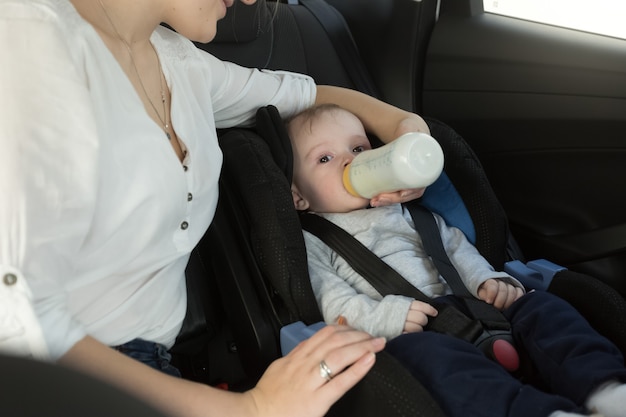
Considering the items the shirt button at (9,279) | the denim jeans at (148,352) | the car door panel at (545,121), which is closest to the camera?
the shirt button at (9,279)

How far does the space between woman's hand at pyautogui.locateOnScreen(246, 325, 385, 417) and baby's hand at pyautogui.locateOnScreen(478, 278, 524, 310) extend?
1.48 ft

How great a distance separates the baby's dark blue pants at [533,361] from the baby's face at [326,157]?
1.46 ft

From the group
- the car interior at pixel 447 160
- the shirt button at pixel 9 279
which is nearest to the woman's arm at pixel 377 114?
the car interior at pixel 447 160

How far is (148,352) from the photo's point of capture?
1.09 meters

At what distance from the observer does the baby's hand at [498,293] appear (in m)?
1.31

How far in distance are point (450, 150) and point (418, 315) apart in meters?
0.51

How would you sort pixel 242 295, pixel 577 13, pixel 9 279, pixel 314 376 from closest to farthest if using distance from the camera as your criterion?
pixel 9 279 < pixel 314 376 < pixel 242 295 < pixel 577 13

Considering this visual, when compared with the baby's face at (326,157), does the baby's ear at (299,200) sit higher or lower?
lower

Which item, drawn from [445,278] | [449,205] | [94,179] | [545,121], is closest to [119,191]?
[94,179]

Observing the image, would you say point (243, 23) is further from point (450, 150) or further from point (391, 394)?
point (391, 394)

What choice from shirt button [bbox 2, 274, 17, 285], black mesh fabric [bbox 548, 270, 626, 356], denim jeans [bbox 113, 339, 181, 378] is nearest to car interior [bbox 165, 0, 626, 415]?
black mesh fabric [bbox 548, 270, 626, 356]

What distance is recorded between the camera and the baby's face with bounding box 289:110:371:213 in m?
1.42

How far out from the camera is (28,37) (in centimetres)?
77

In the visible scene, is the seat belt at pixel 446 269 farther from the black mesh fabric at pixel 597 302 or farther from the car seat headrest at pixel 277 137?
the car seat headrest at pixel 277 137
